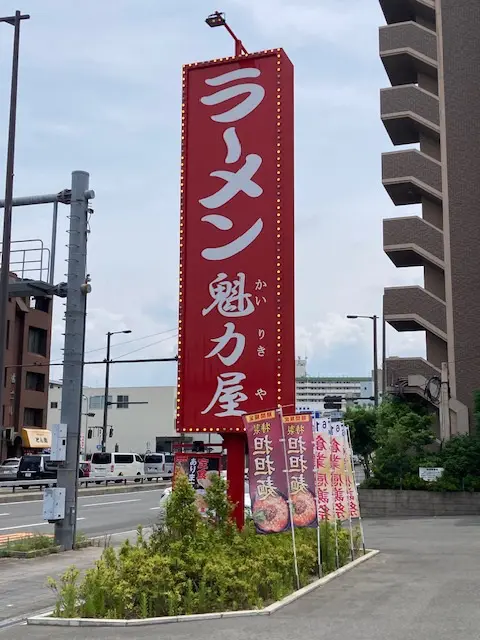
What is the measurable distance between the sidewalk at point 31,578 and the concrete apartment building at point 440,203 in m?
19.4

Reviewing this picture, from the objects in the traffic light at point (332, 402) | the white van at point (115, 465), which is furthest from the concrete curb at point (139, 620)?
the white van at point (115, 465)

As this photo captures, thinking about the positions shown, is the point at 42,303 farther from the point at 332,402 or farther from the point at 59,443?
the point at 332,402

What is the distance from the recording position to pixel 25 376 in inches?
2549

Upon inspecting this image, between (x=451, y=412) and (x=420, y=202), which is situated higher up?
(x=420, y=202)

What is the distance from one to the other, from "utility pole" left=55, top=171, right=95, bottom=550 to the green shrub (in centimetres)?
653

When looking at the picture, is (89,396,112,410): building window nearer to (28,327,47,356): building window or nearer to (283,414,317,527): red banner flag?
(28,327,47,356): building window

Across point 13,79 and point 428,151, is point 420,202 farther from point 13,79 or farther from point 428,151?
point 13,79

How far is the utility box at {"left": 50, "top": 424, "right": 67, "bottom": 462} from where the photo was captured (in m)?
16.3

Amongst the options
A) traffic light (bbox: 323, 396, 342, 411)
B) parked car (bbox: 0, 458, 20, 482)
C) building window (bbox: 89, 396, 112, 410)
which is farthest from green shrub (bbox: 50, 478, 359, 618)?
building window (bbox: 89, 396, 112, 410)

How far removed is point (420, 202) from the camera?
37.4 metres

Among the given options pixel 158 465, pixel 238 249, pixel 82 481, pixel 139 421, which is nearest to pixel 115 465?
pixel 158 465

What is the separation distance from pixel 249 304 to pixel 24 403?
54241 mm

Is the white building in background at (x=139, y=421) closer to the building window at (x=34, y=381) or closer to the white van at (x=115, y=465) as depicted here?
the building window at (x=34, y=381)

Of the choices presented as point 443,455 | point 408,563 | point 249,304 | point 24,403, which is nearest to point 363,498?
point 443,455
